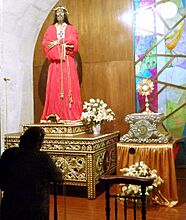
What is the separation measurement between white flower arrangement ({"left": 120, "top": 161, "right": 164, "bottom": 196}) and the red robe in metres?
1.42

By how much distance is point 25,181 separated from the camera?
2275 millimetres

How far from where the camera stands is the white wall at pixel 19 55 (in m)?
5.44

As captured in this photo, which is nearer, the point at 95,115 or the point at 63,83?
the point at 95,115

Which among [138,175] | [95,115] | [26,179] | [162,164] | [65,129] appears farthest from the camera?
[95,115]

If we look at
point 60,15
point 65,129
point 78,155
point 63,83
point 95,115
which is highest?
point 60,15

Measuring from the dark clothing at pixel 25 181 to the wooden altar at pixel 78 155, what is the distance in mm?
2160

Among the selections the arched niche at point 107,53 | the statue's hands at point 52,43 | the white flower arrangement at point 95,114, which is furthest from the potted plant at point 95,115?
the statue's hands at point 52,43

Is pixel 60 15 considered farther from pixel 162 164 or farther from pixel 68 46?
pixel 162 164

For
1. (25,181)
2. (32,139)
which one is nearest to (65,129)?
(32,139)

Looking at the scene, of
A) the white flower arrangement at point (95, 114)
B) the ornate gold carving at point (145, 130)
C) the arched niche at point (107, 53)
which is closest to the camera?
the ornate gold carving at point (145, 130)

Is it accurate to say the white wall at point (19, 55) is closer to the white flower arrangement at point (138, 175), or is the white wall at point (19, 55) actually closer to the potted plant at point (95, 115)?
the potted plant at point (95, 115)

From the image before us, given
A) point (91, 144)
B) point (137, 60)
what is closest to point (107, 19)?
point (137, 60)

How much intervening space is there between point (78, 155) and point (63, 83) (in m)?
1.21

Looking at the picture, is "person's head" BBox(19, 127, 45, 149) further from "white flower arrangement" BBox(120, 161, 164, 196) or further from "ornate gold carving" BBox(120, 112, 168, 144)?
"ornate gold carving" BBox(120, 112, 168, 144)
